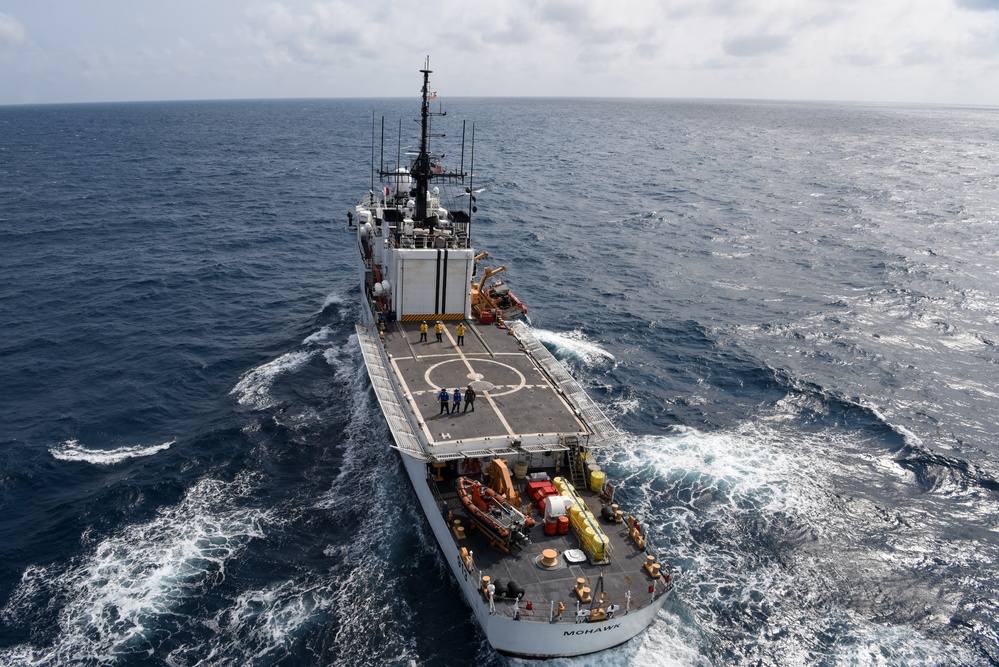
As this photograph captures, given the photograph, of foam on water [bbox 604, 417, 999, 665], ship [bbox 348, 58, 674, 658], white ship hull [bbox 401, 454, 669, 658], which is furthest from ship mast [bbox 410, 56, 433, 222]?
white ship hull [bbox 401, 454, 669, 658]

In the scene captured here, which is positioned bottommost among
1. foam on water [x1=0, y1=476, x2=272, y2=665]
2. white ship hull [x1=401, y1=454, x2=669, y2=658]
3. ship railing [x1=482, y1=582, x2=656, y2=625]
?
foam on water [x1=0, y1=476, x2=272, y2=665]

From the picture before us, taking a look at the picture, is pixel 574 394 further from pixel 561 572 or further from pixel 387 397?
pixel 561 572

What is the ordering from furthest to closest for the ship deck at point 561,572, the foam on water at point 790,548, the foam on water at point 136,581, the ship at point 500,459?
the foam on water at point 790,548
the foam on water at point 136,581
the ship at point 500,459
the ship deck at point 561,572

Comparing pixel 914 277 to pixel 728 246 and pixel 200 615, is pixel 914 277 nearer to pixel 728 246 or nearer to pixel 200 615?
pixel 728 246

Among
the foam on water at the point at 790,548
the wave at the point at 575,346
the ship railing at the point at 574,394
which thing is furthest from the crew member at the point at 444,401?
the wave at the point at 575,346

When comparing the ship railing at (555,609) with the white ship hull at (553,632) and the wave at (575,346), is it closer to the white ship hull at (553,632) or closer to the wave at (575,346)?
the white ship hull at (553,632)

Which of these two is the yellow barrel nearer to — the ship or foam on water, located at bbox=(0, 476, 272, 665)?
the ship

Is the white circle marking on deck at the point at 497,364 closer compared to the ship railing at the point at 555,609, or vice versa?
the ship railing at the point at 555,609

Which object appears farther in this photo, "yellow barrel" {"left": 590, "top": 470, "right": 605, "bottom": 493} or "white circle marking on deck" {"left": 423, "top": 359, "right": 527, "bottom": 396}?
"white circle marking on deck" {"left": 423, "top": 359, "right": 527, "bottom": 396}
